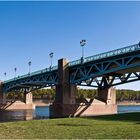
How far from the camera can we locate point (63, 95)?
7306cm

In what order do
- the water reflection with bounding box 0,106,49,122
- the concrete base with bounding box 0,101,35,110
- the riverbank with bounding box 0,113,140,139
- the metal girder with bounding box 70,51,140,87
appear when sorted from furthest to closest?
1. the concrete base with bounding box 0,101,35,110
2. the water reflection with bounding box 0,106,49,122
3. the metal girder with bounding box 70,51,140,87
4. the riverbank with bounding box 0,113,140,139

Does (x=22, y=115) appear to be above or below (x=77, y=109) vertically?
below

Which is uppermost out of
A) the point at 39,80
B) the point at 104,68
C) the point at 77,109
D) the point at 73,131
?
the point at 104,68

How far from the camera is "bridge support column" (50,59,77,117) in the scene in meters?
72.1

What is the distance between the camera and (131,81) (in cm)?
7031

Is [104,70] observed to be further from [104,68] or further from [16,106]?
[16,106]

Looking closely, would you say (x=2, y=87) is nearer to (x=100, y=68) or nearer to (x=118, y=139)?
(x=100, y=68)

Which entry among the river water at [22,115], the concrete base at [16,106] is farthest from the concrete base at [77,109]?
the concrete base at [16,106]

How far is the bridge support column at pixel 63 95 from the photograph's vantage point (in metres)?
72.1

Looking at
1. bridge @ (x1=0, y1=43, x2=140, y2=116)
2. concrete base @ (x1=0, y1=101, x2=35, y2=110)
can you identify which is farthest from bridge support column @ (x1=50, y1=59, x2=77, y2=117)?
concrete base @ (x1=0, y1=101, x2=35, y2=110)

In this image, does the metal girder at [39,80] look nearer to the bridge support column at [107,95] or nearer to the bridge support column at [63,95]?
the bridge support column at [63,95]

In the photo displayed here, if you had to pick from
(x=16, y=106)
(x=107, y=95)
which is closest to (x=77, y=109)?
(x=107, y=95)

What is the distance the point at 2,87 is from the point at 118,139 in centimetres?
11036

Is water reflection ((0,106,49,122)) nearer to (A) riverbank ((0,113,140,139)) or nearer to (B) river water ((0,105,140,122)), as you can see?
(B) river water ((0,105,140,122))
